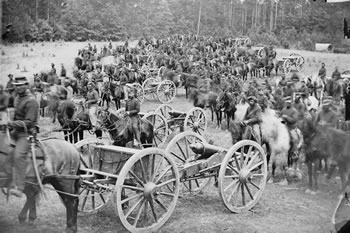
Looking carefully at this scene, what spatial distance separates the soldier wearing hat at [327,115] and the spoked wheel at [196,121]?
352 cm

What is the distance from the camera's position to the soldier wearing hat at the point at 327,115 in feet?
18.1

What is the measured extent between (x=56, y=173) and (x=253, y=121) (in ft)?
11.0

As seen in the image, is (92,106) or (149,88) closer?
(92,106)

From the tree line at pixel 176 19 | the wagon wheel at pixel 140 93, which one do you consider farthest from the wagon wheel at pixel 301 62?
the wagon wheel at pixel 140 93

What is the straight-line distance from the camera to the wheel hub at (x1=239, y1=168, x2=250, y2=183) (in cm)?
542

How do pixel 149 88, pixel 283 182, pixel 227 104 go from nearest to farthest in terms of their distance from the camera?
1. pixel 283 182
2. pixel 227 104
3. pixel 149 88

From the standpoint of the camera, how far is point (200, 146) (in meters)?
5.57

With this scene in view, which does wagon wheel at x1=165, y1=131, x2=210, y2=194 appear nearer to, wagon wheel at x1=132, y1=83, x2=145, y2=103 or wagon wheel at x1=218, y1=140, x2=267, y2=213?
wagon wheel at x1=218, y1=140, x2=267, y2=213

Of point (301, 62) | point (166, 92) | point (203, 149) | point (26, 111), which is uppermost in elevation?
point (301, 62)

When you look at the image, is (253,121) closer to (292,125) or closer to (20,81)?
(292,125)

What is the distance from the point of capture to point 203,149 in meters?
5.60

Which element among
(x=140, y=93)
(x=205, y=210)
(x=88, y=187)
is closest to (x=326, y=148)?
(x=205, y=210)

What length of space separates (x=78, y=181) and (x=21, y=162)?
711 millimetres

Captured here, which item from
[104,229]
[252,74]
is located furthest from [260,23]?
[252,74]
